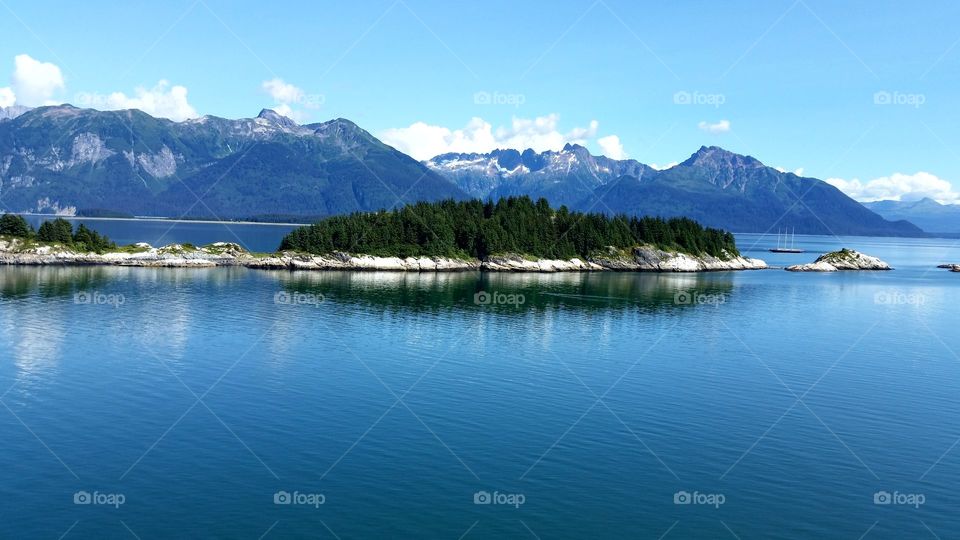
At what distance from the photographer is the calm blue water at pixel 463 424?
33.6 m

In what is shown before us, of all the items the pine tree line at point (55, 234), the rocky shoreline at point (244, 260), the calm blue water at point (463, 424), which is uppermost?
the pine tree line at point (55, 234)

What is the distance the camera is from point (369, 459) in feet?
133

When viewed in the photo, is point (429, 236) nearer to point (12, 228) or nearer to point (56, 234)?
point (56, 234)

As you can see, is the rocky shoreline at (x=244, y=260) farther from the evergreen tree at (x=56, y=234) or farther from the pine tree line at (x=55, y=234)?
the evergreen tree at (x=56, y=234)

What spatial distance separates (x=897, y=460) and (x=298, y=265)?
147576 millimetres

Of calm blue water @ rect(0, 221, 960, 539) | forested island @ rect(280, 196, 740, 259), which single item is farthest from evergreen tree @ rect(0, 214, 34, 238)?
calm blue water @ rect(0, 221, 960, 539)

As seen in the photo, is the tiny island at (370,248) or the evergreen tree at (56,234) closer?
the tiny island at (370,248)

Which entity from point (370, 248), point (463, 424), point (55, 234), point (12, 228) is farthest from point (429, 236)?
point (463, 424)

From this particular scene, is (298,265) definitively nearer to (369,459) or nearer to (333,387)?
(333,387)

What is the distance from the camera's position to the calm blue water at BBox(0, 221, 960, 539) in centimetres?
3362

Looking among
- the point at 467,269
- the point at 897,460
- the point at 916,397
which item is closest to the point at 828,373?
the point at 916,397

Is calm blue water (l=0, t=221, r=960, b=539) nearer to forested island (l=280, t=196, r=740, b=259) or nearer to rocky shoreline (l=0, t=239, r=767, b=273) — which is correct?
rocky shoreline (l=0, t=239, r=767, b=273)

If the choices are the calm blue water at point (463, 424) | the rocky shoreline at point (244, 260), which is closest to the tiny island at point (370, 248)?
the rocky shoreline at point (244, 260)

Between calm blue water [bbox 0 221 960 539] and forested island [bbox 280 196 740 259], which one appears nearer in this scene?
calm blue water [bbox 0 221 960 539]
